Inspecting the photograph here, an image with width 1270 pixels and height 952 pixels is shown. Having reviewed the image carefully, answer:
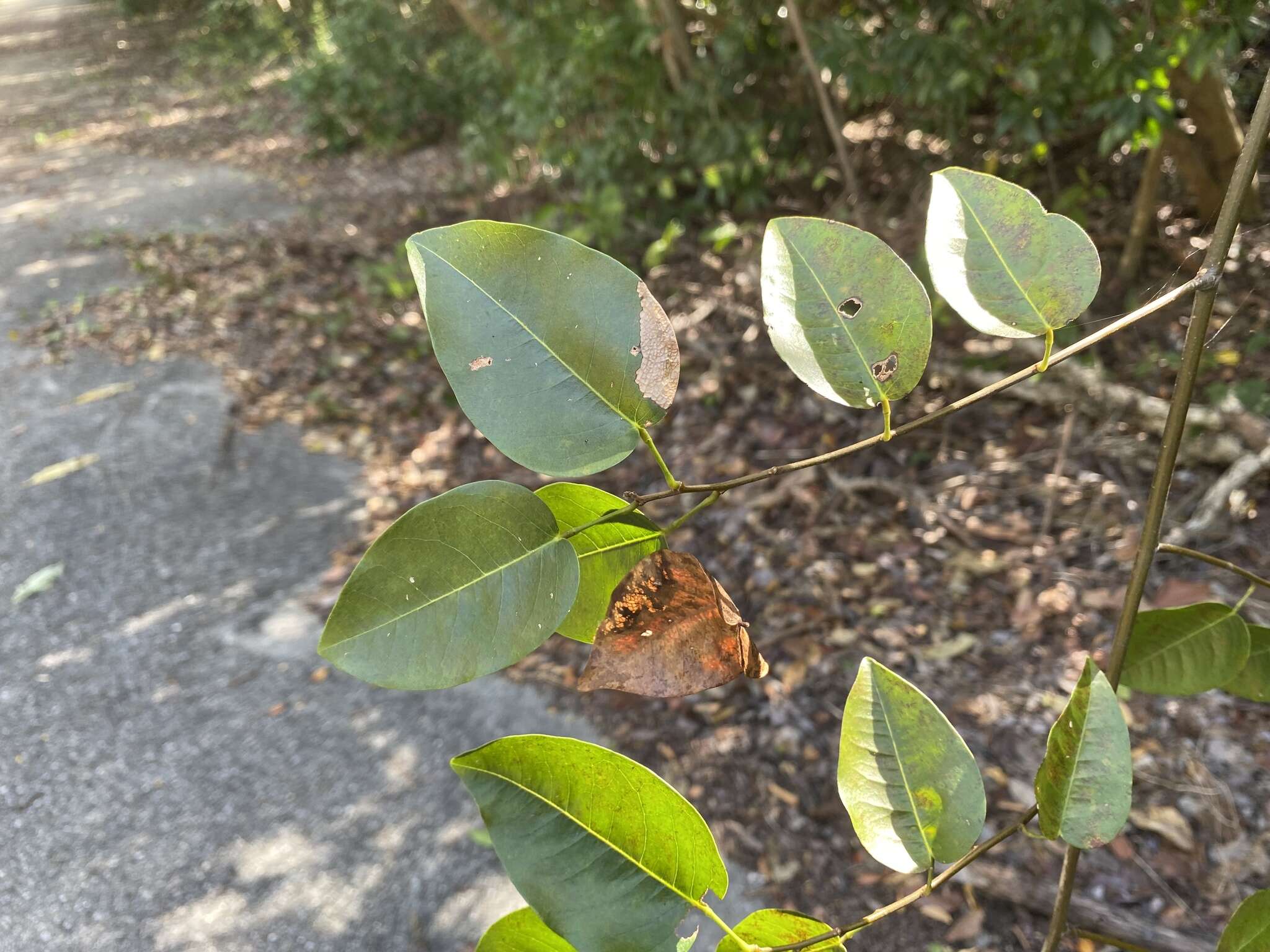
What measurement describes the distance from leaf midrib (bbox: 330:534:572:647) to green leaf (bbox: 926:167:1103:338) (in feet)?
0.70

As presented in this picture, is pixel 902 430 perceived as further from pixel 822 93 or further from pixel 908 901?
pixel 822 93

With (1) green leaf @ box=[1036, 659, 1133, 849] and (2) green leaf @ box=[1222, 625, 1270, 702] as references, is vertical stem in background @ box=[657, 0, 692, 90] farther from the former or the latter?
(1) green leaf @ box=[1036, 659, 1133, 849]

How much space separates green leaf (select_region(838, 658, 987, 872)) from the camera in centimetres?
39

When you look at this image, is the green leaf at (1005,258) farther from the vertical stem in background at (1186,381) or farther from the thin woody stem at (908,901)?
the thin woody stem at (908,901)

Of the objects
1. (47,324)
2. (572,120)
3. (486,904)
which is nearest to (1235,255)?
(486,904)

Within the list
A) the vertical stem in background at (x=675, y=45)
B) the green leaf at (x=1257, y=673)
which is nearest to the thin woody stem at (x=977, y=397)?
the green leaf at (x=1257, y=673)

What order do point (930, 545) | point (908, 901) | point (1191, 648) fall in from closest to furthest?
1. point (908, 901)
2. point (1191, 648)
3. point (930, 545)

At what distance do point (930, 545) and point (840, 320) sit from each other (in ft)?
7.31

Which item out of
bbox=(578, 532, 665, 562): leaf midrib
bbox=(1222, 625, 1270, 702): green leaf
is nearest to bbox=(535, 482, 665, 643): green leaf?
bbox=(578, 532, 665, 562): leaf midrib

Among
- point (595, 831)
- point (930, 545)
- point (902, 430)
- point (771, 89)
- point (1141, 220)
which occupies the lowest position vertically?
point (930, 545)

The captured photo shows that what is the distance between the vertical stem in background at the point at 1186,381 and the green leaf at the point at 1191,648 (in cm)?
21

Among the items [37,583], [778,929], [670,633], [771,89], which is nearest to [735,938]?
[778,929]

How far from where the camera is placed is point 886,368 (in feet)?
1.28

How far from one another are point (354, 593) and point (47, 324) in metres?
5.19
